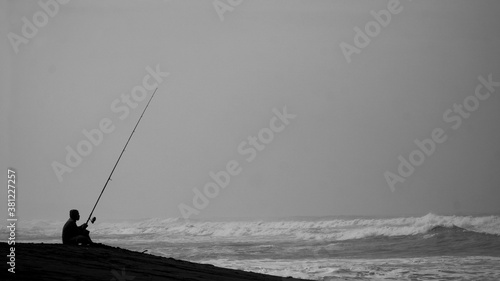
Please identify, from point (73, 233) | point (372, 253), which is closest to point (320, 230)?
point (372, 253)

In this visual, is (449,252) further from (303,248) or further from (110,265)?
(110,265)

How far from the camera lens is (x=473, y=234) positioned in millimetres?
24250

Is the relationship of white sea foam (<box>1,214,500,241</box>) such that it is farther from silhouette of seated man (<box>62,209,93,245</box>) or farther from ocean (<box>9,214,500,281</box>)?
silhouette of seated man (<box>62,209,93,245</box>)

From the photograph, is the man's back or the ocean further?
the ocean

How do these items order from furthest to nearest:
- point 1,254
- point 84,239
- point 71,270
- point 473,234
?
point 473,234 < point 84,239 < point 1,254 < point 71,270

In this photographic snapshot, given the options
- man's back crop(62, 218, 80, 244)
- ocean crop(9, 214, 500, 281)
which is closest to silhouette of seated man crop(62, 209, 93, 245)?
man's back crop(62, 218, 80, 244)

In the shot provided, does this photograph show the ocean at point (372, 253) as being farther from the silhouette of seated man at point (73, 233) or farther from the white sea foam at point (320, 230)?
the silhouette of seated man at point (73, 233)

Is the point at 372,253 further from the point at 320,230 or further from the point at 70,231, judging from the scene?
the point at 320,230

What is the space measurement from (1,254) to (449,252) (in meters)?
15.3

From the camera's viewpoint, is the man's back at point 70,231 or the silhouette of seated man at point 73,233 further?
the man's back at point 70,231

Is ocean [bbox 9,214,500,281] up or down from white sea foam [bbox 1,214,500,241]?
down

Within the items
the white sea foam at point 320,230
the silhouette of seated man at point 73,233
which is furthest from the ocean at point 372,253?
the silhouette of seated man at point 73,233

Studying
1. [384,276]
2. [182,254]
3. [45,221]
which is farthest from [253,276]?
[45,221]

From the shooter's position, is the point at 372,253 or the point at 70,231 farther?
the point at 372,253
